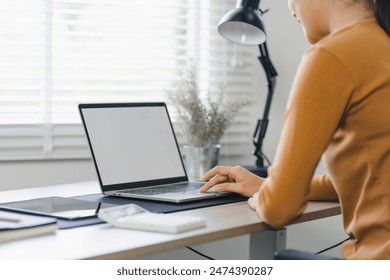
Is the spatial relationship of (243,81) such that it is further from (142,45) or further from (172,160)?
(172,160)

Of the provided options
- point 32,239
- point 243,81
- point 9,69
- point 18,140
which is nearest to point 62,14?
point 9,69

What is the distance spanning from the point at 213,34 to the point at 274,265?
1.61m

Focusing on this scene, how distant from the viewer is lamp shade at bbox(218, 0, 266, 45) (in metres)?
2.21

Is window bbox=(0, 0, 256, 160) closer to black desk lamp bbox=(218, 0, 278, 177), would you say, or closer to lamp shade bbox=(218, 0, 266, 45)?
black desk lamp bbox=(218, 0, 278, 177)

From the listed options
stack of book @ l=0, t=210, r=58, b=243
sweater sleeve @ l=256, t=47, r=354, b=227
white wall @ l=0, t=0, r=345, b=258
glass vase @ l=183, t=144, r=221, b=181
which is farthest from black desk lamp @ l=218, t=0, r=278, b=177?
stack of book @ l=0, t=210, r=58, b=243

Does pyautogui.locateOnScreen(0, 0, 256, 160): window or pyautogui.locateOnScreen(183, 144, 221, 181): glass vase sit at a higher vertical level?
pyautogui.locateOnScreen(0, 0, 256, 160): window

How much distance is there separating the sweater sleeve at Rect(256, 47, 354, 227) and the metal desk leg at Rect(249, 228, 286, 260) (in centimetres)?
38

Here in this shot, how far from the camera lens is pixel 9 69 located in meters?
2.37

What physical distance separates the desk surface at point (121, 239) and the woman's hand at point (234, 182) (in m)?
0.15

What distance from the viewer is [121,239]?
4.09 feet

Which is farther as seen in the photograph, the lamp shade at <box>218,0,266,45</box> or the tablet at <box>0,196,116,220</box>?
the lamp shade at <box>218,0,266,45</box>

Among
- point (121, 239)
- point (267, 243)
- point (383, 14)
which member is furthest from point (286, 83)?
point (121, 239)

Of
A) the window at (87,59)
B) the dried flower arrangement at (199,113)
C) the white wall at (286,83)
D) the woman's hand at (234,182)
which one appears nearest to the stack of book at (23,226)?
the woman's hand at (234,182)

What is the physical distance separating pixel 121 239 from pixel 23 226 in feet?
0.60
